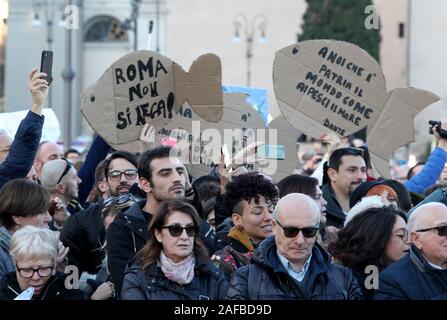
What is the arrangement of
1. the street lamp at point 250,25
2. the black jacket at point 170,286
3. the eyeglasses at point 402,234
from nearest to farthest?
the black jacket at point 170,286 < the eyeglasses at point 402,234 < the street lamp at point 250,25

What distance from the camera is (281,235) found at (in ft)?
19.1

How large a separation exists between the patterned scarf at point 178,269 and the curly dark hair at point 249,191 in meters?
1.13

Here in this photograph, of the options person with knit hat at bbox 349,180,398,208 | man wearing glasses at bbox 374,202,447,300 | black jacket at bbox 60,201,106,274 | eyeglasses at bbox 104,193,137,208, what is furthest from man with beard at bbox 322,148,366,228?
man wearing glasses at bbox 374,202,447,300

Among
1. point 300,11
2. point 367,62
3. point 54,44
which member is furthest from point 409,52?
point 367,62

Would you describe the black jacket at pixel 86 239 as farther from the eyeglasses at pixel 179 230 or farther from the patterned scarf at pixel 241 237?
the eyeglasses at pixel 179 230

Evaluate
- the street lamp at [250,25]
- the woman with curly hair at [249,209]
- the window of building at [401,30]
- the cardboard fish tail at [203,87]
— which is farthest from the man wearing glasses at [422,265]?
the window of building at [401,30]

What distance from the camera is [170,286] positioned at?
228 inches

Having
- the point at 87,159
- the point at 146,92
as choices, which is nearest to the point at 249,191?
the point at 146,92

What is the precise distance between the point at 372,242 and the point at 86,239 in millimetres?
1704

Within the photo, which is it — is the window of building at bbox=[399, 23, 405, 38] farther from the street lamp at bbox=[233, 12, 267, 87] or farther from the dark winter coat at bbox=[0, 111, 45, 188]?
the dark winter coat at bbox=[0, 111, 45, 188]

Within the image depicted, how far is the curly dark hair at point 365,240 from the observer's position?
6.41m

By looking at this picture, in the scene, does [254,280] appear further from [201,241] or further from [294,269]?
[201,241]

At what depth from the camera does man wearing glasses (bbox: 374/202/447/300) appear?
5.91m
